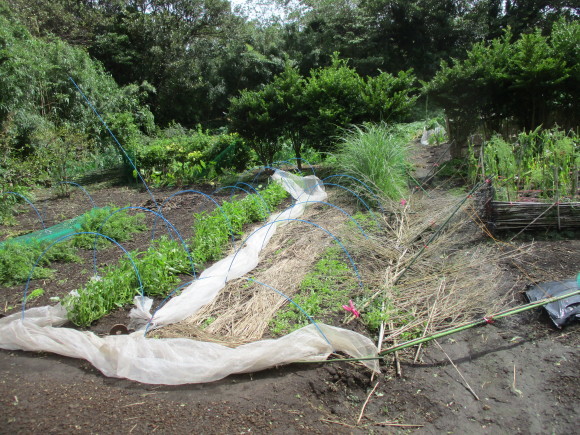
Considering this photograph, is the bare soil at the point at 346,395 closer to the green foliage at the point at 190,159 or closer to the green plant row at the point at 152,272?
the green plant row at the point at 152,272

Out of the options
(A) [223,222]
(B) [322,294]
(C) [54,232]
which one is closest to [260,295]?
(B) [322,294]

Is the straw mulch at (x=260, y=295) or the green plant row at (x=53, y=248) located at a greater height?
the green plant row at (x=53, y=248)

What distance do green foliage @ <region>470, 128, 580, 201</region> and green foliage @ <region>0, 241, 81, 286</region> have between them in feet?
15.6

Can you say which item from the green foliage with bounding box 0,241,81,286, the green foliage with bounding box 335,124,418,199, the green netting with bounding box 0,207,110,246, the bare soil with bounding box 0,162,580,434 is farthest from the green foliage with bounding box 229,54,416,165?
the bare soil with bounding box 0,162,580,434

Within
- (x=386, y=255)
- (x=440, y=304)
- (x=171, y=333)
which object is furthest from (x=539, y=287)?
(x=171, y=333)

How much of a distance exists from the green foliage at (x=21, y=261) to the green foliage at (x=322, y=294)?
255cm

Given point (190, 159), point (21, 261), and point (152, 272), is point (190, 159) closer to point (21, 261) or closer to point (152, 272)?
point (21, 261)

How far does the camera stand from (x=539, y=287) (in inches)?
128

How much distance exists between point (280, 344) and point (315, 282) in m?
1.15

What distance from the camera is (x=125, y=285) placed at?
3629 mm

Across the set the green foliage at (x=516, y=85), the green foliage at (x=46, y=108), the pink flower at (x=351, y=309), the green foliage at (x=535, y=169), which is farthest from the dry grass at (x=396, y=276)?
the green foliage at (x=46, y=108)

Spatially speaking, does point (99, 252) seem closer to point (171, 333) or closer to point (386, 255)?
point (171, 333)

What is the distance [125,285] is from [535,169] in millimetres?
4429

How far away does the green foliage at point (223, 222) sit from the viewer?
453 cm
